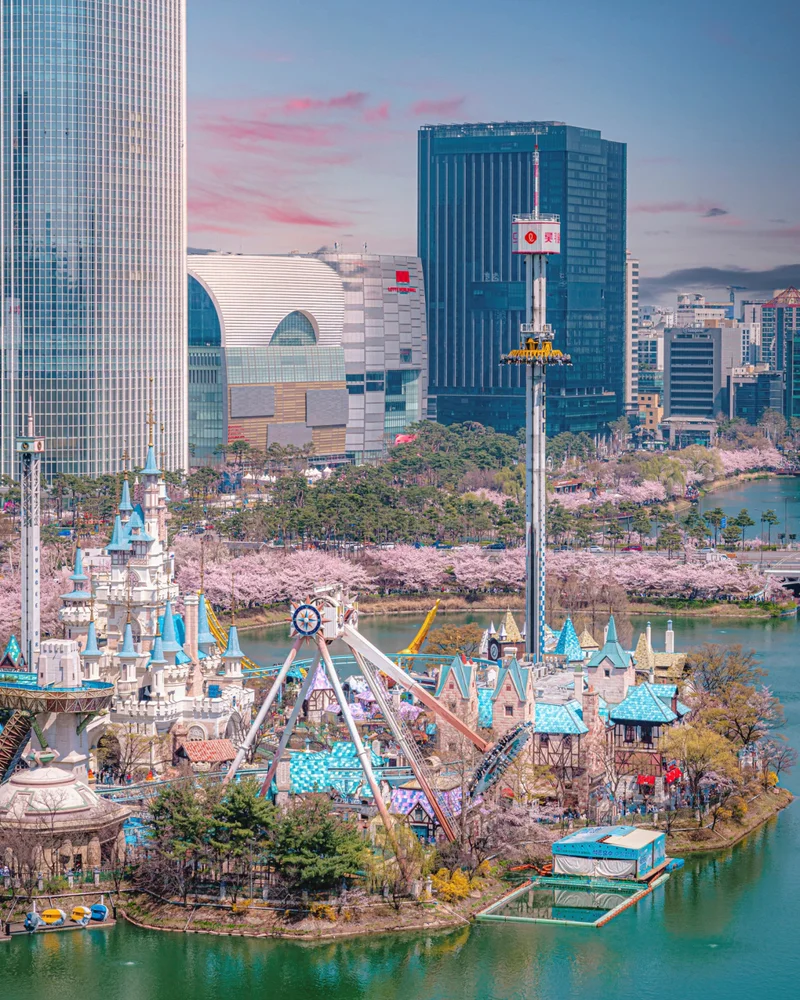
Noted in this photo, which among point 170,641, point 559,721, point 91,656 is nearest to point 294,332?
point 170,641

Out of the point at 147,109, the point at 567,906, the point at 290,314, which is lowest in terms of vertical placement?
the point at 567,906

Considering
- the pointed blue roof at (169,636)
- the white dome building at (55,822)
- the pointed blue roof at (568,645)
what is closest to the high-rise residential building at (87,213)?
the pointed blue roof at (568,645)

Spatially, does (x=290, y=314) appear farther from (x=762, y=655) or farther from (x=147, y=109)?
(x=762, y=655)

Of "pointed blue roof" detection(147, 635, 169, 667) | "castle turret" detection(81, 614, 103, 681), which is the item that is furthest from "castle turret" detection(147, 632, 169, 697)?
"castle turret" detection(81, 614, 103, 681)

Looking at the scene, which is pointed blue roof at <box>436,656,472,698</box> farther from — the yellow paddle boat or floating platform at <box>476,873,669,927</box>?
the yellow paddle boat

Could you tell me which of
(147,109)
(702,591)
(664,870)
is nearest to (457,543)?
(702,591)
